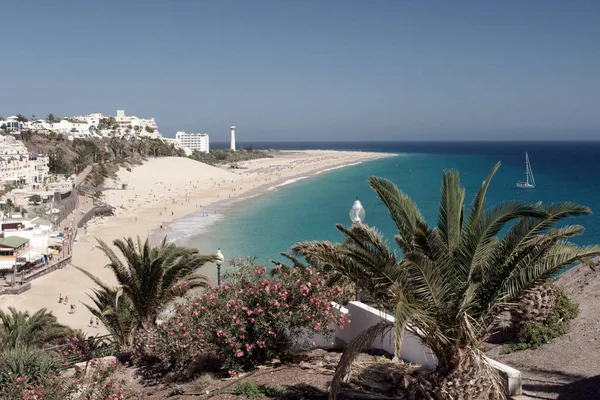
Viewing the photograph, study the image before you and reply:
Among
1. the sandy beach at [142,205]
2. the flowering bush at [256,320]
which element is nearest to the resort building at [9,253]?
the sandy beach at [142,205]

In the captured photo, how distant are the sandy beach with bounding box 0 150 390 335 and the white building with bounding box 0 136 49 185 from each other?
24.5 feet

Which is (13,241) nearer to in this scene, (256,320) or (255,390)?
(256,320)

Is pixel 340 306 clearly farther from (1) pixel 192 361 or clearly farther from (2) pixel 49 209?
(2) pixel 49 209

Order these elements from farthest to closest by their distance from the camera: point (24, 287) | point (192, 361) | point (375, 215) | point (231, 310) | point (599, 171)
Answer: point (599, 171), point (375, 215), point (24, 287), point (192, 361), point (231, 310)

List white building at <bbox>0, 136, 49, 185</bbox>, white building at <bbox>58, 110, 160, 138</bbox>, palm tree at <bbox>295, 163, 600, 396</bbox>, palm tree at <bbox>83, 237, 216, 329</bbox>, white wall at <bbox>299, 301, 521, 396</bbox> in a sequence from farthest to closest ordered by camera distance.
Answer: white building at <bbox>58, 110, 160, 138</bbox> → white building at <bbox>0, 136, 49, 185</bbox> → palm tree at <bbox>83, 237, 216, 329</bbox> → white wall at <bbox>299, 301, 521, 396</bbox> → palm tree at <bbox>295, 163, 600, 396</bbox>

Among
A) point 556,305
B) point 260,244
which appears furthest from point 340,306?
point 260,244

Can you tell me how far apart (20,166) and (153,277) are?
50.1 metres

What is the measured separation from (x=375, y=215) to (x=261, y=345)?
41.7 m

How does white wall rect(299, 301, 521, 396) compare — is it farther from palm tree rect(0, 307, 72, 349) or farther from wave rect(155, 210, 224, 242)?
wave rect(155, 210, 224, 242)

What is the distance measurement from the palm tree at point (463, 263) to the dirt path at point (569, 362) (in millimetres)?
1593

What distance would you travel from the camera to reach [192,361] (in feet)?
25.5

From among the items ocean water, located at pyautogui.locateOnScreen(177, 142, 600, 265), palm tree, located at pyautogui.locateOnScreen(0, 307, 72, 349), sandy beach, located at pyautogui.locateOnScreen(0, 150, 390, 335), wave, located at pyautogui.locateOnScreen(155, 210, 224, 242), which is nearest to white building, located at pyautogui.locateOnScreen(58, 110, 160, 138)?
sandy beach, located at pyautogui.locateOnScreen(0, 150, 390, 335)

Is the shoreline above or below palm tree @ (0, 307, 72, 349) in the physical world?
below

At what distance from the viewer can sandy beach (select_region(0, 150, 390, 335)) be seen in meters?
21.6
